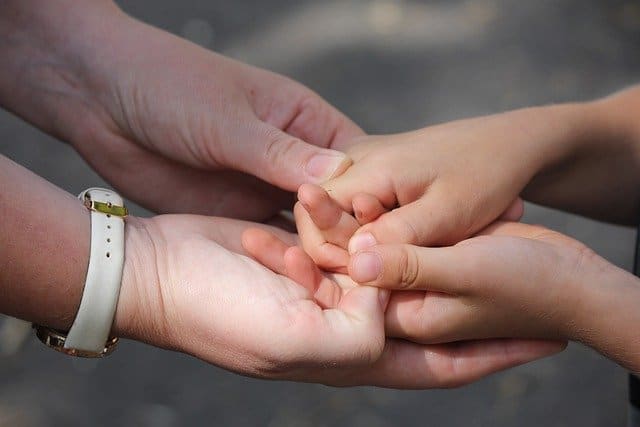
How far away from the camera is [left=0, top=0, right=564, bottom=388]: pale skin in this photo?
27.0 inches

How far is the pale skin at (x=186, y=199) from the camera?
2.25 ft

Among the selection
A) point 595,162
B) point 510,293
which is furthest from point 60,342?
point 595,162

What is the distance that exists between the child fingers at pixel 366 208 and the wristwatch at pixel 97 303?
0.21 metres

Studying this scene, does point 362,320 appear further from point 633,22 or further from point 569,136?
point 633,22

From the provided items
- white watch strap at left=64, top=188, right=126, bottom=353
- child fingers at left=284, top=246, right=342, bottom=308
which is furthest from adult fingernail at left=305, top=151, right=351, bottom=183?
white watch strap at left=64, top=188, right=126, bottom=353

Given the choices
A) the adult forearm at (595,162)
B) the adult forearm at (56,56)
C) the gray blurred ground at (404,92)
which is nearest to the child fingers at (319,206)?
the adult forearm at (595,162)

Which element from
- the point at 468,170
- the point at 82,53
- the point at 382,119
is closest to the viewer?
the point at 468,170

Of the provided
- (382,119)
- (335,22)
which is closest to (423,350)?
(382,119)

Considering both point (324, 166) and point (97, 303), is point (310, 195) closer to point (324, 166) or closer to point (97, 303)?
point (324, 166)

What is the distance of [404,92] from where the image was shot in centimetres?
146

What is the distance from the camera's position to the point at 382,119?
1450mm

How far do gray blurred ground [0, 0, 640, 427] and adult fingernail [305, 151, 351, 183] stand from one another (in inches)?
19.9

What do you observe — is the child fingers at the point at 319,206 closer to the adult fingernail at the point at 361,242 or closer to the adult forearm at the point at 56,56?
the adult fingernail at the point at 361,242

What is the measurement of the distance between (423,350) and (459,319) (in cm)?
5
